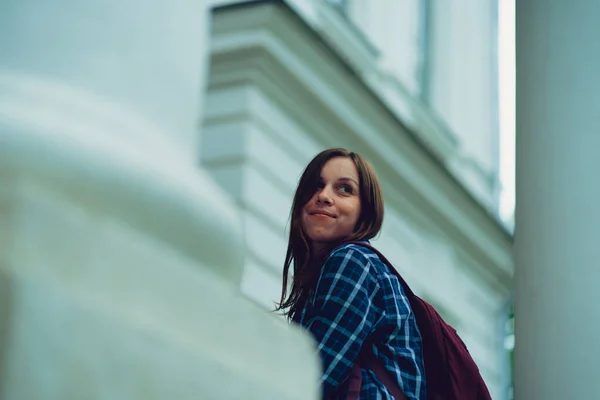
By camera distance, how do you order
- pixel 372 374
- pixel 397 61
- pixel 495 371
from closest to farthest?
pixel 372 374, pixel 397 61, pixel 495 371

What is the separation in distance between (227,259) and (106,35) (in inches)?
18.1

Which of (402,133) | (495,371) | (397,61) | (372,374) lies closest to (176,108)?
(372,374)

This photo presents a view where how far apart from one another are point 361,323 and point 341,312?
6 centimetres

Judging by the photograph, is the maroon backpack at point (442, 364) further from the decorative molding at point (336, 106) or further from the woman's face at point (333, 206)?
the decorative molding at point (336, 106)

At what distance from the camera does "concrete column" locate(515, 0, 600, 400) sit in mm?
5469

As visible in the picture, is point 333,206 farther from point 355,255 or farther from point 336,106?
point 336,106

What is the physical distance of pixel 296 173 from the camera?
10.6 metres

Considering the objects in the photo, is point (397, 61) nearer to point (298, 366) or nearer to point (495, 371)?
point (495, 371)

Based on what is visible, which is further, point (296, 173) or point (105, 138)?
point (296, 173)

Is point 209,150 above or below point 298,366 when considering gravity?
below

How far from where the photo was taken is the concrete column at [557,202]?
547 centimetres

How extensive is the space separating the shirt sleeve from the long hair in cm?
20

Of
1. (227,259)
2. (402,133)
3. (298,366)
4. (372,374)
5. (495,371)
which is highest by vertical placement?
(227,259)

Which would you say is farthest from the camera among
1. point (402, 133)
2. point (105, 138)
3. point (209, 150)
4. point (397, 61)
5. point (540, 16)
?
point (397, 61)
